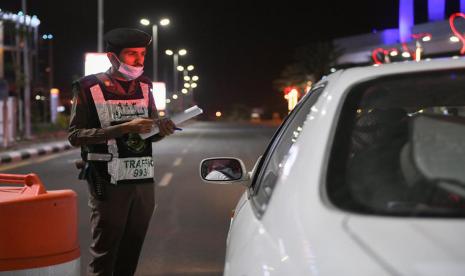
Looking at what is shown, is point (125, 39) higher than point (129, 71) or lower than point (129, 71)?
higher

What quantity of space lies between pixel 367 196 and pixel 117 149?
2.13m

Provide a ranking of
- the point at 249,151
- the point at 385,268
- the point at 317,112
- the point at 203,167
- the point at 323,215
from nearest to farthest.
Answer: the point at 385,268, the point at 323,215, the point at 317,112, the point at 203,167, the point at 249,151

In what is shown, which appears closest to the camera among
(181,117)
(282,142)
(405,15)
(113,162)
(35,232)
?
(35,232)

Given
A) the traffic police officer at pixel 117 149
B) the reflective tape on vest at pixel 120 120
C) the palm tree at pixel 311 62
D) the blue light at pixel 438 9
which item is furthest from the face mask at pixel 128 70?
the palm tree at pixel 311 62

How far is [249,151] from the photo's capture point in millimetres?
21984

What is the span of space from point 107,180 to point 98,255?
16.7 inches

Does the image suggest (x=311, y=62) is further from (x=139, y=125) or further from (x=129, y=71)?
(x=139, y=125)

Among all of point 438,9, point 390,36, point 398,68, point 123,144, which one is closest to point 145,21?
point 390,36

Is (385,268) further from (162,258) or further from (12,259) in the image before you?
(162,258)

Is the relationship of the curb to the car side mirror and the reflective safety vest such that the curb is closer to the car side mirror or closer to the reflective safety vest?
the reflective safety vest

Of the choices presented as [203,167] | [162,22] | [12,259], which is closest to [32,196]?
[12,259]

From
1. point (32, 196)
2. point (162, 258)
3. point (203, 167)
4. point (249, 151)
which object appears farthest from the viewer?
point (249, 151)

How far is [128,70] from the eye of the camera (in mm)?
3816

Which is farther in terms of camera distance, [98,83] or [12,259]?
[98,83]
